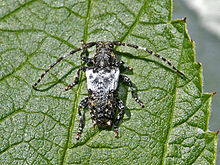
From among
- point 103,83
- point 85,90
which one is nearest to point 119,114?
point 103,83

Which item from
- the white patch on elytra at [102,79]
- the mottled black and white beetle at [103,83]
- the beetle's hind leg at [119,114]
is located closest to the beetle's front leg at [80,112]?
the mottled black and white beetle at [103,83]

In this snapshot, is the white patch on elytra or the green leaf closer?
the green leaf

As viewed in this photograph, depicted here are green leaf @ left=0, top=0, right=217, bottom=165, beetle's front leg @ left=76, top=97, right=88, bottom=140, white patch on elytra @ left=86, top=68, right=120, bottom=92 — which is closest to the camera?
green leaf @ left=0, top=0, right=217, bottom=165

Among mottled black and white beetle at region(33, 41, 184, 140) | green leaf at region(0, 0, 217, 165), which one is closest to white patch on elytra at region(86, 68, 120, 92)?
mottled black and white beetle at region(33, 41, 184, 140)

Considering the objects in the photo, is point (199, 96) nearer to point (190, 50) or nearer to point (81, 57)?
point (190, 50)

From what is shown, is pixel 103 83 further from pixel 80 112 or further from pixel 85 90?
pixel 80 112

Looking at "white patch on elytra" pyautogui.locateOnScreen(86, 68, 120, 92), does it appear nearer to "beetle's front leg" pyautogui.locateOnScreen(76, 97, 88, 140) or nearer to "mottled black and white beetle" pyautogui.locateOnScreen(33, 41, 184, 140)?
"mottled black and white beetle" pyautogui.locateOnScreen(33, 41, 184, 140)

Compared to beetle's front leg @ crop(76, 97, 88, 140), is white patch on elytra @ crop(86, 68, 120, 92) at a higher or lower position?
higher

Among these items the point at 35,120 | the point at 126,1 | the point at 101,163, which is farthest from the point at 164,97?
the point at 35,120
